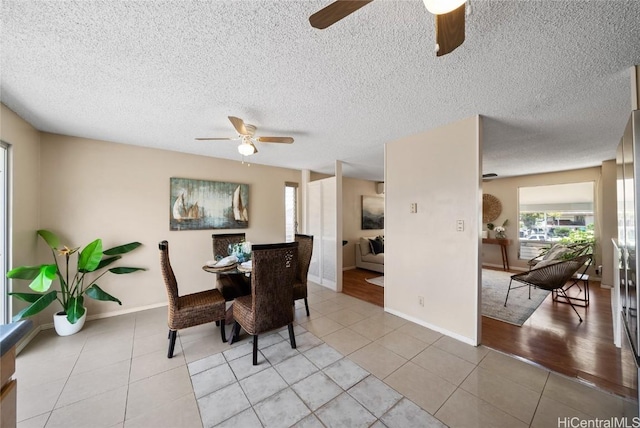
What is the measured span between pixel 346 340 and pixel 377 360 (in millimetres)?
441

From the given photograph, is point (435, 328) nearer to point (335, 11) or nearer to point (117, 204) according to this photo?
point (335, 11)

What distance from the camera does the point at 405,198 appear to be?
10.2ft

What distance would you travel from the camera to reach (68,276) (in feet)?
9.61

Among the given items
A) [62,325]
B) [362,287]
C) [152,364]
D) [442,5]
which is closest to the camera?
[442,5]

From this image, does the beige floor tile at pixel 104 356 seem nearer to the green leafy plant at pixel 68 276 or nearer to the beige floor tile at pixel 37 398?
the beige floor tile at pixel 37 398

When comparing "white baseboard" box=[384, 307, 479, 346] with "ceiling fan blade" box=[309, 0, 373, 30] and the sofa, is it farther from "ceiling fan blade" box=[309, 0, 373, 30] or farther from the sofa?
"ceiling fan blade" box=[309, 0, 373, 30]

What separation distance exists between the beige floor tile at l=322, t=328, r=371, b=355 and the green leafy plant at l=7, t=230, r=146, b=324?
2.67 metres

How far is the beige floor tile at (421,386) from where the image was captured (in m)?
1.70

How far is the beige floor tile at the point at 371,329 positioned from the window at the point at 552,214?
5.23 meters

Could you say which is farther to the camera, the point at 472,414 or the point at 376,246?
the point at 376,246

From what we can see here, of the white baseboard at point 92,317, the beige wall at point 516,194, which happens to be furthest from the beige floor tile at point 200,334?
the beige wall at point 516,194

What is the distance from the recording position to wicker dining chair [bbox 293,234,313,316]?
312 centimetres

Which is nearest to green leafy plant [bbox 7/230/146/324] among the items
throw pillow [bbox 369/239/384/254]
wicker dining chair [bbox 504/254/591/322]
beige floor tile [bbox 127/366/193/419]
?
beige floor tile [bbox 127/366/193/419]

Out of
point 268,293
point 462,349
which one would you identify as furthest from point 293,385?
point 462,349
